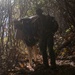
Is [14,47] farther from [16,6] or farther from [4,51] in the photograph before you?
[16,6]

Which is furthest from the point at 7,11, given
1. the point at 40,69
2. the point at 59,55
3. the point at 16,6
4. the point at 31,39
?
the point at 59,55

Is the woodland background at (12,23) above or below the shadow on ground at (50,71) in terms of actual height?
above

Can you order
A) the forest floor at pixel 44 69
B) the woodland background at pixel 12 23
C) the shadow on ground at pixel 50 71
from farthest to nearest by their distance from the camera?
the woodland background at pixel 12 23 < the forest floor at pixel 44 69 < the shadow on ground at pixel 50 71

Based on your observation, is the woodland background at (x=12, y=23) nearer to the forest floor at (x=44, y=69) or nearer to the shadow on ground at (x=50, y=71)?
the forest floor at (x=44, y=69)

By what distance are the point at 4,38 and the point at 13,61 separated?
0.95m

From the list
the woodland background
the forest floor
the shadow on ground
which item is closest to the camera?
the shadow on ground

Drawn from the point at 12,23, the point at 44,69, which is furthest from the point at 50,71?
the point at 12,23

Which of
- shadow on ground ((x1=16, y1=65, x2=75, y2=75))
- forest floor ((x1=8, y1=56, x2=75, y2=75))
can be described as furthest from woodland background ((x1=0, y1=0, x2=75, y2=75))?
shadow on ground ((x1=16, y1=65, x2=75, y2=75))

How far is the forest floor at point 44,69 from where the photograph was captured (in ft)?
23.2

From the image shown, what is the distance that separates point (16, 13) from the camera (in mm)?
8875

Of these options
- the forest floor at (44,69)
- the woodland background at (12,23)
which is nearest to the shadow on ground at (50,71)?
the forest floor at (44,69)

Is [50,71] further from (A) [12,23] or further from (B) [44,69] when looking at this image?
(A) [12,23]

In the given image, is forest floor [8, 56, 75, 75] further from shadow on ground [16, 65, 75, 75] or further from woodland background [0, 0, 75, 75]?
woodland background [0, 0, 75, 75]

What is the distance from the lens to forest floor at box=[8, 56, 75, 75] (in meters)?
7.07
